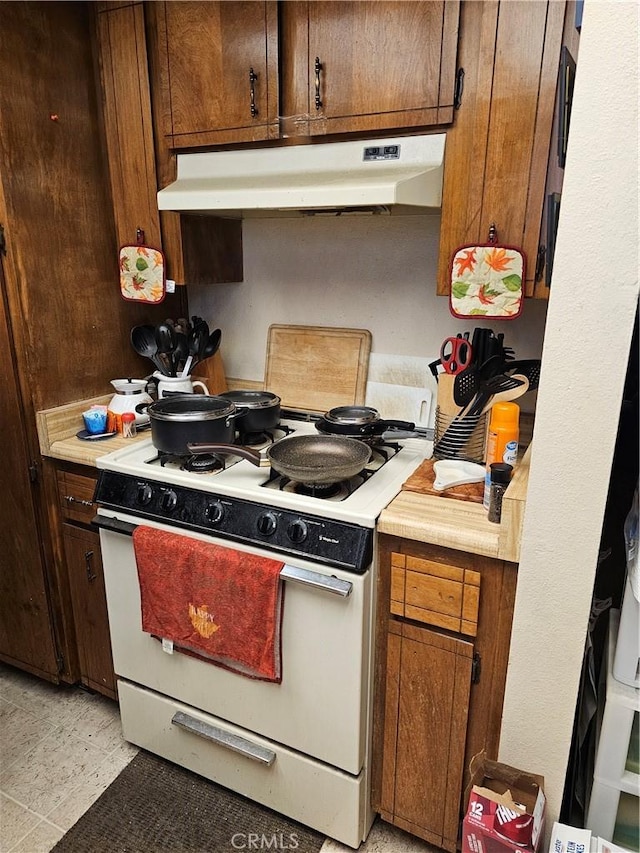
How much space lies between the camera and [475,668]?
1261 mm

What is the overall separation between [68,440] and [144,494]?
17.1 inches

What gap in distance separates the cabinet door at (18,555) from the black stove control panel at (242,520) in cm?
38

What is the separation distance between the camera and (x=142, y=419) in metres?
1.87

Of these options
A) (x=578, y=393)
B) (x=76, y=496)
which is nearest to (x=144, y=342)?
(x=76, y=496)

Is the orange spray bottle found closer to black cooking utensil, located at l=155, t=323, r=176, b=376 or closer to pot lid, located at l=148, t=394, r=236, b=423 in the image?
pot lid, located at l=148, t=394, r=236, b=423

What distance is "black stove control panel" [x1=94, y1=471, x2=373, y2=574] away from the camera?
4.12ft

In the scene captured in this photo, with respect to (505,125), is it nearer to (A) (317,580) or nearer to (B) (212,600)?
(A) (317,580)

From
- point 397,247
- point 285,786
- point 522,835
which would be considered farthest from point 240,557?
point 397,247

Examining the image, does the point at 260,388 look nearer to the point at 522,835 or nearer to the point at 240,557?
the point at 240,557

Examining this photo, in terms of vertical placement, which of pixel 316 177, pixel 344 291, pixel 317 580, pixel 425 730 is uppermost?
pixel 316 177

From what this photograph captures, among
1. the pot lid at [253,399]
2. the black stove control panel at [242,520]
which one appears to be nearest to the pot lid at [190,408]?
the pot lid at [253,399]

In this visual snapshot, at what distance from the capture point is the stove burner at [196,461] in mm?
1517

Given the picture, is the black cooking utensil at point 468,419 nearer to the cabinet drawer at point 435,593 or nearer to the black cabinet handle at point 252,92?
the cabinet drawer at point 435,593

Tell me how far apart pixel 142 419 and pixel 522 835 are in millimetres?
1504
